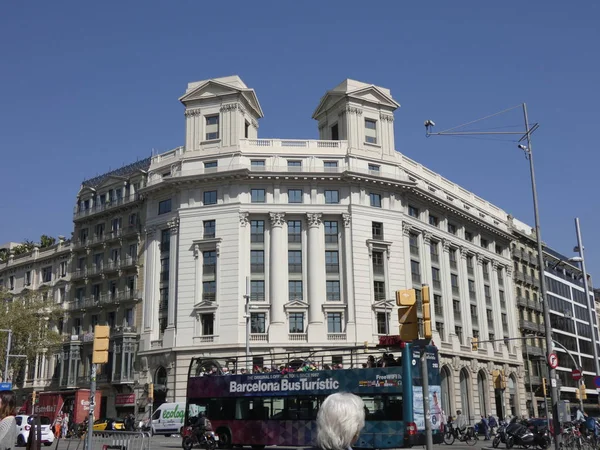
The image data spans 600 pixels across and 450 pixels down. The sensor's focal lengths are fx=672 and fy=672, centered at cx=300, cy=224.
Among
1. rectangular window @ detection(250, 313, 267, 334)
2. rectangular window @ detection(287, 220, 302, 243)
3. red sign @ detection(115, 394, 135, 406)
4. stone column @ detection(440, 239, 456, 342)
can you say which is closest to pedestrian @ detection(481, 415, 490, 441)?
stone column @ detection(440, 239, 456, 342)

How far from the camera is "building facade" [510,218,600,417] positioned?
7688 centimetres

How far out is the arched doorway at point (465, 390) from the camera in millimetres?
64500

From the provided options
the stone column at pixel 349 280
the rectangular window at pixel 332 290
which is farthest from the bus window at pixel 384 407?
the rectangular window at pixel 332 290

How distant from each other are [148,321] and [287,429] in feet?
104

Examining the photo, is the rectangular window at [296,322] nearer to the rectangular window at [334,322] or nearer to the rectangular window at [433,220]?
the rectangular window at [334,322]

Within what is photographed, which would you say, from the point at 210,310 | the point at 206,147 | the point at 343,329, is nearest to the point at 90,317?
the point at 210,310

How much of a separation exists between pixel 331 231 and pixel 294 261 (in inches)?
168

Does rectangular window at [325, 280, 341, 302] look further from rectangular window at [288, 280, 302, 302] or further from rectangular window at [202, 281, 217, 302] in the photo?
rectangular window at [202, 281, 217, 302]

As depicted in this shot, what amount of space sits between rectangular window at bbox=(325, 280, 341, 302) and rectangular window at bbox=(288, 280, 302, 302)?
227 centimetres

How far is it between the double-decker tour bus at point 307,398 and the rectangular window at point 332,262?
23.4 metres

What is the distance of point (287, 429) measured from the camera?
97.1ft

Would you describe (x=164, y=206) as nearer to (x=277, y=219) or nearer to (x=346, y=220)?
(x=277, y=219)

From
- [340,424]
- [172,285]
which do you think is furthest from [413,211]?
[340,424]

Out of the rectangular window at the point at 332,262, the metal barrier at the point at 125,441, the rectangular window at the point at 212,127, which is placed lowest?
the metal barrier at the point at 125,441
